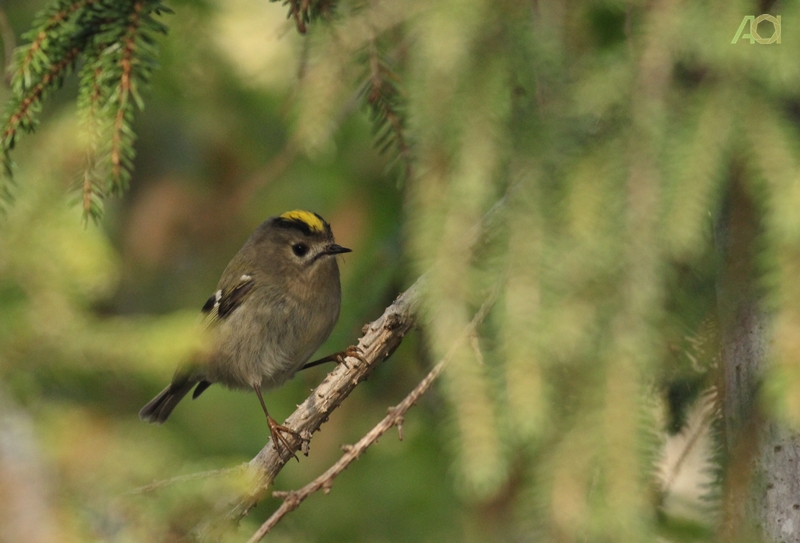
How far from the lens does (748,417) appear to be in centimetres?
162

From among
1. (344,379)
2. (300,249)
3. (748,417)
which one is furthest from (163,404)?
(748,417)

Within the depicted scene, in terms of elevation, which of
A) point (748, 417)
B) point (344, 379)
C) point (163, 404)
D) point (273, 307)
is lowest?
point (163, 404)

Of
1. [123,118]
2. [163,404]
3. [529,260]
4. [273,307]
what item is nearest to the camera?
[529,260]

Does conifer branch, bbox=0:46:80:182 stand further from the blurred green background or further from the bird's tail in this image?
the bird's tail

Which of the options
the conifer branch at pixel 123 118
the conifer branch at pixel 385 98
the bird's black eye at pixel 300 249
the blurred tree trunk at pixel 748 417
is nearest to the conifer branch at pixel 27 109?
the conifer branch at pixel 123 118

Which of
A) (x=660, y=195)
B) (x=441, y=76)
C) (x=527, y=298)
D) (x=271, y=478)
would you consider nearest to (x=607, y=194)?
(x=660, y=195)

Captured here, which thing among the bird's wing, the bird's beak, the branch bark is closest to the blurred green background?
the branch bark

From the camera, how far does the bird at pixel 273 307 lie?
3197 millimetres

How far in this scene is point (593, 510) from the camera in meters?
1.29

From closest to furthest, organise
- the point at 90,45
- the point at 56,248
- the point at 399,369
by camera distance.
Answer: the point at 56,248 < the point at 90,45 < the point at 399,369

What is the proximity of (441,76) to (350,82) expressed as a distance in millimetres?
416

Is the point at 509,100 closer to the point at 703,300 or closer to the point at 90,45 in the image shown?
the point at 703,300

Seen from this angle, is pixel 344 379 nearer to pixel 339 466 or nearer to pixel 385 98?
pixel 339 466

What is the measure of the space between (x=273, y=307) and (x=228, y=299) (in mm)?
335
